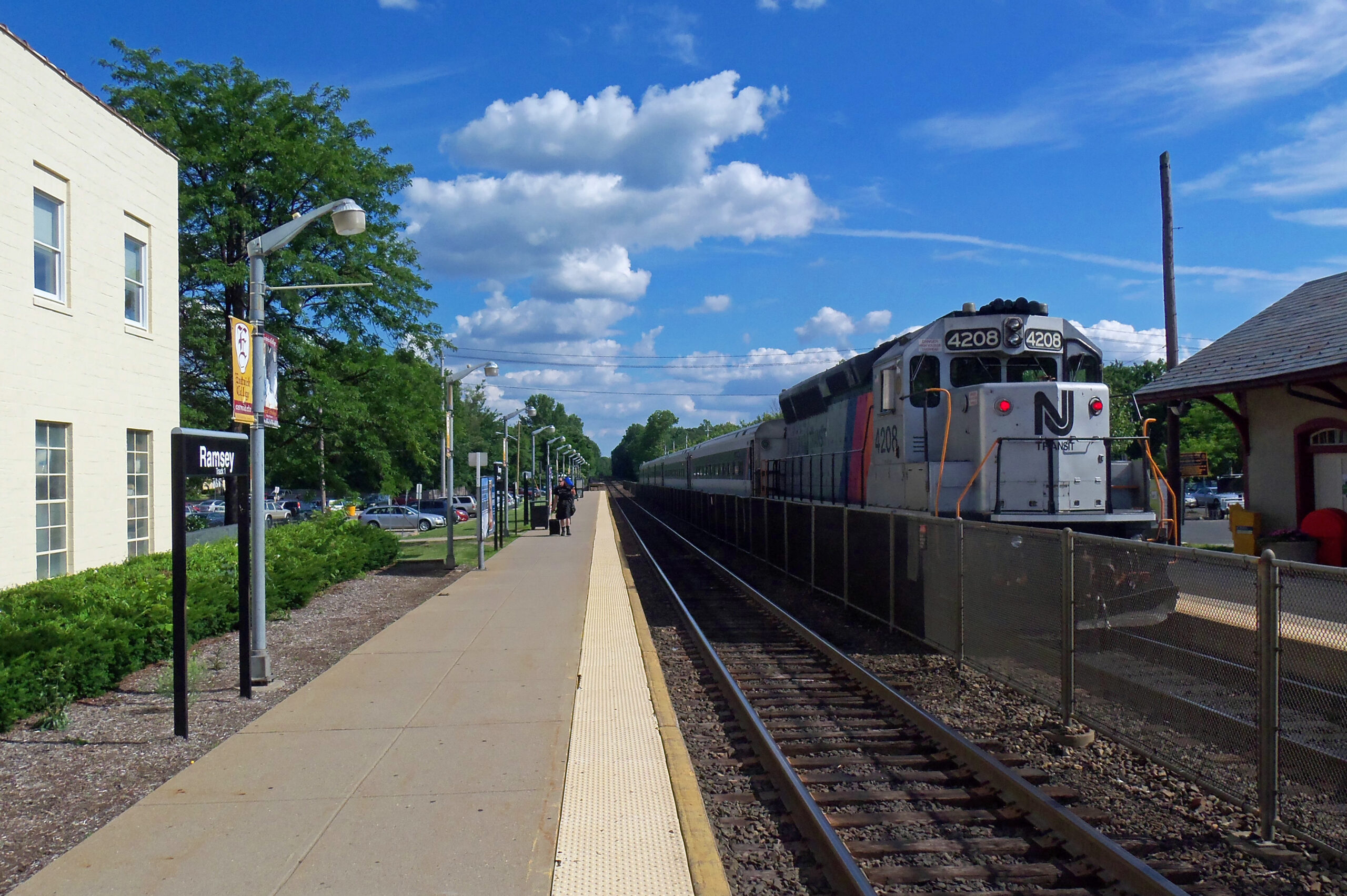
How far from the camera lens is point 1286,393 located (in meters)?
15.5

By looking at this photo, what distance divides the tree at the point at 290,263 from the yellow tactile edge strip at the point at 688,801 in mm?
19067

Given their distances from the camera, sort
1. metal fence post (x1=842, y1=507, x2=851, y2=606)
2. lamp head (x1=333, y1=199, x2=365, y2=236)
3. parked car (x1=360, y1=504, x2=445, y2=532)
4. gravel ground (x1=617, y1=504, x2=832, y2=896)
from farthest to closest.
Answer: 1. parked car (x1=360, y1=504, x2=445, y2=532)
2. metal fence post (x1=842, y1=507, x2=851, y2=606)
3. lamp head (x1=333, y1=199, x2=365, y2=236)
4. gravel ground (x1=617, y1=504, x2=832, y2=896)

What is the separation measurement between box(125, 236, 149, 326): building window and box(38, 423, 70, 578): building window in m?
2.65

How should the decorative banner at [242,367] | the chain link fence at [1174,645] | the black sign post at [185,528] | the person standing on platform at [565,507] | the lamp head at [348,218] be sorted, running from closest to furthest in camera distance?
1. the chain link fence at [1174,645]
2. the black sign post at [185,528]
3. the decorative banner at [242,367]
4. the lamp head at [348,218]
5. the person standing on platform at [565,507]

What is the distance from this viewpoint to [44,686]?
7652 millimetres

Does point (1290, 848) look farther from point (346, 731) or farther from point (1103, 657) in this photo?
point (346, 731)

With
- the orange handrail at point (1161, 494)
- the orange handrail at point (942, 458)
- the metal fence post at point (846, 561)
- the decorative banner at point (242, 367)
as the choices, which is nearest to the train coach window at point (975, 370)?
the orange handrail at point (942, 458)

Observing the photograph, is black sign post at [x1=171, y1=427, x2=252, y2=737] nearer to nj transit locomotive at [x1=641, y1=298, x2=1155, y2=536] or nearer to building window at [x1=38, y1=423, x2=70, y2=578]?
building window at [x1=38, y1=423, x2=70, y2=578]

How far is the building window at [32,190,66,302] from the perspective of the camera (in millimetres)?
11906

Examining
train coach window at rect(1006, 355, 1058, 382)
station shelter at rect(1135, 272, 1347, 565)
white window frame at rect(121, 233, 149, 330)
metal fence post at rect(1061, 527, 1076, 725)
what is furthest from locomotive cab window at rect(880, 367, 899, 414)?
white window frame at rect(121, 233, 149, 330)

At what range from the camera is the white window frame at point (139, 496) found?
46.7 feet

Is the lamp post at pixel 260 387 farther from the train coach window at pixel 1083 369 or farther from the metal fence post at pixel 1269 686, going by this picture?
the train coach window at pixel 1083 369

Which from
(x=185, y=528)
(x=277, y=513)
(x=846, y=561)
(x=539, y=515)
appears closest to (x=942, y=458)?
(x=846, y=561)

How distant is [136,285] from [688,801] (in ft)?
43.2
